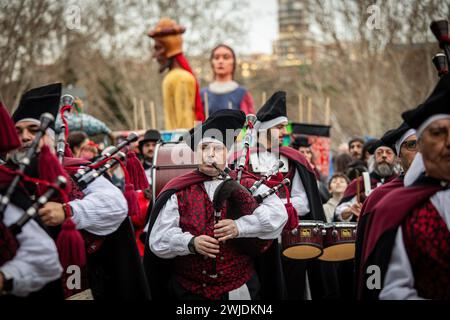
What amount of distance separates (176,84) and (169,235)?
570 cm

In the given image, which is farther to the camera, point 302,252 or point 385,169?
point 385,169

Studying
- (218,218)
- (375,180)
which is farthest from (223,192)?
(375,180)

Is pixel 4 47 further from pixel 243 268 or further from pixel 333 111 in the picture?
pixel 333 111

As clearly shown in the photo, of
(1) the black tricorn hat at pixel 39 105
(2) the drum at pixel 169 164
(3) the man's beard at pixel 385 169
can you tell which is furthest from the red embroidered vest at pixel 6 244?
(3) the man's beard at pixel 385 169

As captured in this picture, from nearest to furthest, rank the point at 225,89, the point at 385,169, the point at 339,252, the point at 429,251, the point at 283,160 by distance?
1. the point at 429,251
2. the point at 339,252
3. the point at 283,160
4. the point at 385,169
5. the point at 225,89

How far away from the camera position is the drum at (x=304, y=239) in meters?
6.15

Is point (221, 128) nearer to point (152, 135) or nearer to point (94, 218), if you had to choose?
point (94, 218)

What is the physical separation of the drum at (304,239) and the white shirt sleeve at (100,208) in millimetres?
1755

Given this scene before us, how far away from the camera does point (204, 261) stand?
5129 mm

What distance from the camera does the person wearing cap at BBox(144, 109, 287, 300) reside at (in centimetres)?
Result: 500

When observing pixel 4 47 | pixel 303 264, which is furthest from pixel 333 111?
pixel 303 264

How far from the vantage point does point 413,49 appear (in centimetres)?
2450

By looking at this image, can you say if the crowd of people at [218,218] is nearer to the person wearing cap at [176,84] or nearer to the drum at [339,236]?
the drum at [339,236]

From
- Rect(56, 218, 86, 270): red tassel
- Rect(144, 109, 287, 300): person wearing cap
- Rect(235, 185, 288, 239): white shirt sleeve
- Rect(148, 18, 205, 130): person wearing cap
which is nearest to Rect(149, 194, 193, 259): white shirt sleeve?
Rect(144, 109, 287, 300): person wearing cap
